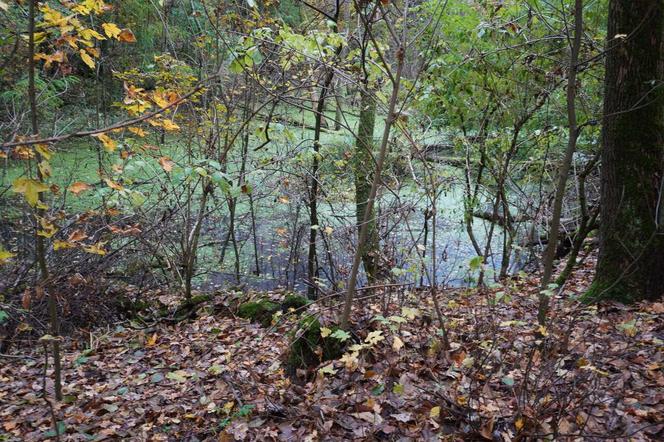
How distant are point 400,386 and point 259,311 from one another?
9.71 ft

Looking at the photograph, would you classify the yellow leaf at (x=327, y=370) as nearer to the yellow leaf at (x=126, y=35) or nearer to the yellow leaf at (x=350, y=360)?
the yellow leaf at (x=350, y=360)

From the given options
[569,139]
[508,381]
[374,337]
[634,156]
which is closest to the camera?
[508,381]

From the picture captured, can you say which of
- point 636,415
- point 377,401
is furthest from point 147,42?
point 636,415

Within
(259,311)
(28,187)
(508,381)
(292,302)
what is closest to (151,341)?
(259,311)

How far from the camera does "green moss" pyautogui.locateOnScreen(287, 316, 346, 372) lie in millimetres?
3891

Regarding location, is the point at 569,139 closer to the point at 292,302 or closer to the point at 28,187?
the point at 28,187

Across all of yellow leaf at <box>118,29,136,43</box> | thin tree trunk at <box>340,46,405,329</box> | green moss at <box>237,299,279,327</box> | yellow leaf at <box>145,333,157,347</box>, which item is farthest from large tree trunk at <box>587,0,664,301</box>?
yellow leaf at <box>145,333,157,347</box>

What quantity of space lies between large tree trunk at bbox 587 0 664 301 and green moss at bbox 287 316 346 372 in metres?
2.37

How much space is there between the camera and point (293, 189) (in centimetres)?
827

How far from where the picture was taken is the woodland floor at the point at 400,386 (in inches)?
108

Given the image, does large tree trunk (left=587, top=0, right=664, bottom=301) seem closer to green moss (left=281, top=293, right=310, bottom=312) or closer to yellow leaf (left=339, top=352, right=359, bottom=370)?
yellow leaf (left=339, top=352, right=359, bottom=370)

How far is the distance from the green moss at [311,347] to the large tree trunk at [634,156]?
2369 millimetres

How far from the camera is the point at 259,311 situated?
5.84 m

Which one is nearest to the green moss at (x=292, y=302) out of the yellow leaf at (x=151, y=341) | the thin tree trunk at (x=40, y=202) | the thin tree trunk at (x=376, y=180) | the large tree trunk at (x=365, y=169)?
the large tree trunk at (x=365, y=169)
